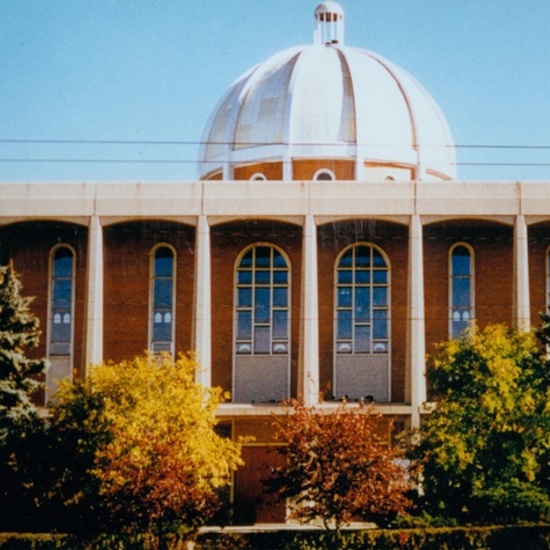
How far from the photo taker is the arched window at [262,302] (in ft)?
119

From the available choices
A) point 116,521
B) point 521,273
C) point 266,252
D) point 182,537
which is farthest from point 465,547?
point 266,252

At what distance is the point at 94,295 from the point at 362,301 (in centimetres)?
918

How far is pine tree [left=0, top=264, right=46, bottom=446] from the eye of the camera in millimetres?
28734

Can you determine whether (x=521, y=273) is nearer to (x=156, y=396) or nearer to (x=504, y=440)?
(x=504, y=440)

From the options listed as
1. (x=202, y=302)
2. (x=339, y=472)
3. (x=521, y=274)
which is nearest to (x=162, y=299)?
(x=202, y=302)

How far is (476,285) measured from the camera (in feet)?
120

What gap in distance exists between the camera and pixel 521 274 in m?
34.3

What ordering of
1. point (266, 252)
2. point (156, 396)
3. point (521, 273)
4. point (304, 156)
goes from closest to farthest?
point (156, 396) < point (521, 273) < point (266, 252) < point (304, 156)

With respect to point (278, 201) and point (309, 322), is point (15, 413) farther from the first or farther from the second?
point (278, 201)

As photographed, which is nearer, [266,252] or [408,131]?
[266,252]

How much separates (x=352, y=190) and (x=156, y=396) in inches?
449

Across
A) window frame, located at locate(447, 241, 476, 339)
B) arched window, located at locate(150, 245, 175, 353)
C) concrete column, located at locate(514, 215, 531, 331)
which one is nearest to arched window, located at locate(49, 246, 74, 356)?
arched window, located at locate(150, 245, 175, 353)

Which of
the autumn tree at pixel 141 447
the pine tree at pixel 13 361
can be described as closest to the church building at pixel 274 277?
the pine tree at pixel 13 361

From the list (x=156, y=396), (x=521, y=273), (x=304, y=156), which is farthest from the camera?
(x=304, y=156)
